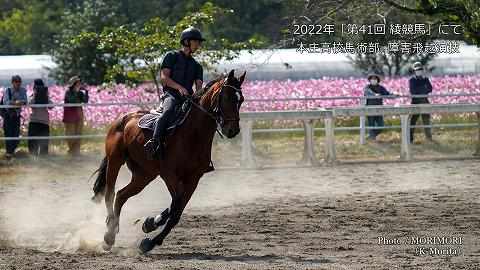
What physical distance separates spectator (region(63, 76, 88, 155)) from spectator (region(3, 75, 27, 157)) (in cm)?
101

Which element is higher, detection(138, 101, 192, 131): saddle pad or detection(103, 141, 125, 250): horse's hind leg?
detection(138, 101, 192, 131): saddle pad

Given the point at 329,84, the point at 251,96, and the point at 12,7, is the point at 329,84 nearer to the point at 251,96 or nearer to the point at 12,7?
the point at 251,96

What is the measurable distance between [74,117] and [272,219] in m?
10.2

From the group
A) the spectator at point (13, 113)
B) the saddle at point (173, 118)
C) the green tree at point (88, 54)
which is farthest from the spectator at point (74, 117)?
the saddle at point (173, 118)

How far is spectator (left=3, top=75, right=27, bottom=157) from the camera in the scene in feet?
73.0

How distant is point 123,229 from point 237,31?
37651 millimetres

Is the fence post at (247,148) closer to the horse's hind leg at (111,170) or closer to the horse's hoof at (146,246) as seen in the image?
the horse's hind leg at (111,170)

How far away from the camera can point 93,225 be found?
39.9ft

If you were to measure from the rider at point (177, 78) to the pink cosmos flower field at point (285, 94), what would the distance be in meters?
12.5

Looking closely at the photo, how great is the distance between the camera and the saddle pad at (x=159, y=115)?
1137 cm

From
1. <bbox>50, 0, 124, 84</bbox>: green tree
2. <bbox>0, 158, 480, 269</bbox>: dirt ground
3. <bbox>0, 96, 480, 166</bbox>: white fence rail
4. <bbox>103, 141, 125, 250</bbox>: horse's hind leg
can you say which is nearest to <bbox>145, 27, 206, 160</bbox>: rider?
<bbox>103, 141, 125, 250</bbox>: horse's hind leg

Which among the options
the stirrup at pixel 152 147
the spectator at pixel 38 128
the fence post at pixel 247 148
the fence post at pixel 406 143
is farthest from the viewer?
the spectator at pixel 38 128

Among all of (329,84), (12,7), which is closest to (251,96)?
(329,84)

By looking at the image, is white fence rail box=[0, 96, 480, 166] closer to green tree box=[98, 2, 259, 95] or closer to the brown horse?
green tree box=[98, 2, 259, 95]
